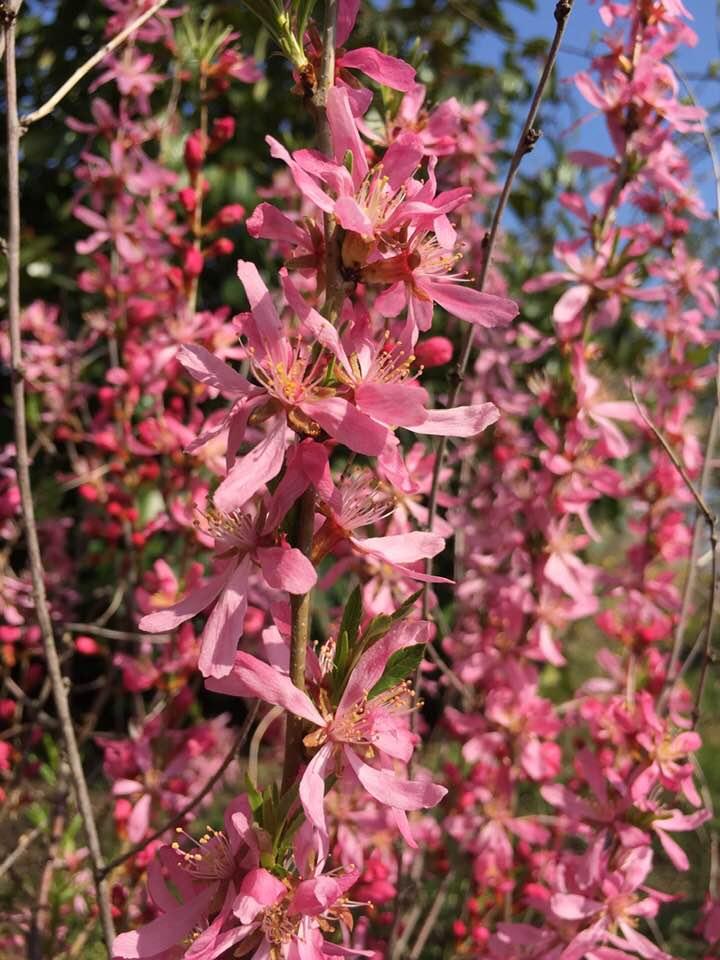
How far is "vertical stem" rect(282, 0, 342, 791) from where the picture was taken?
32.1 inches

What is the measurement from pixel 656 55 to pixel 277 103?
2.24 metres

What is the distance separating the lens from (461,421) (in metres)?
0.85

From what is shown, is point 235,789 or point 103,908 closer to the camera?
point 103,908

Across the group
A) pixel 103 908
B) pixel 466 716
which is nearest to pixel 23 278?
pixel 466 716

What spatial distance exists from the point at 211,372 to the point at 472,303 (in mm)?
261

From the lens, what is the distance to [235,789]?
146 inches

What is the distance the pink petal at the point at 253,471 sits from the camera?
2.48 ft

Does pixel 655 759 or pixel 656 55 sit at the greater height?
pixel 656 55

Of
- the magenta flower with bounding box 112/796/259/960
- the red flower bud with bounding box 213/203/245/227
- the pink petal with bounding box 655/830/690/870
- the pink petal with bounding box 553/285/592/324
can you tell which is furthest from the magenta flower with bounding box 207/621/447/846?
the red flower bud with bounding box 213/203/245/227

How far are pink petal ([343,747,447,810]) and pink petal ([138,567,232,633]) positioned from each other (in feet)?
0.64

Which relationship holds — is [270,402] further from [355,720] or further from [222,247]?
[222,247]

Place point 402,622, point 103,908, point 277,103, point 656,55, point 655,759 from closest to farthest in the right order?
point 402,622
point 103,908
point 655,759
point 656,55
point 277,103

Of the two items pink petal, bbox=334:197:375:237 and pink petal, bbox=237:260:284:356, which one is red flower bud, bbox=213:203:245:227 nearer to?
pink petal, bbox=237:260:284:356

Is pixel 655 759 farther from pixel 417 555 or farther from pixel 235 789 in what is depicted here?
pixel 235 789
